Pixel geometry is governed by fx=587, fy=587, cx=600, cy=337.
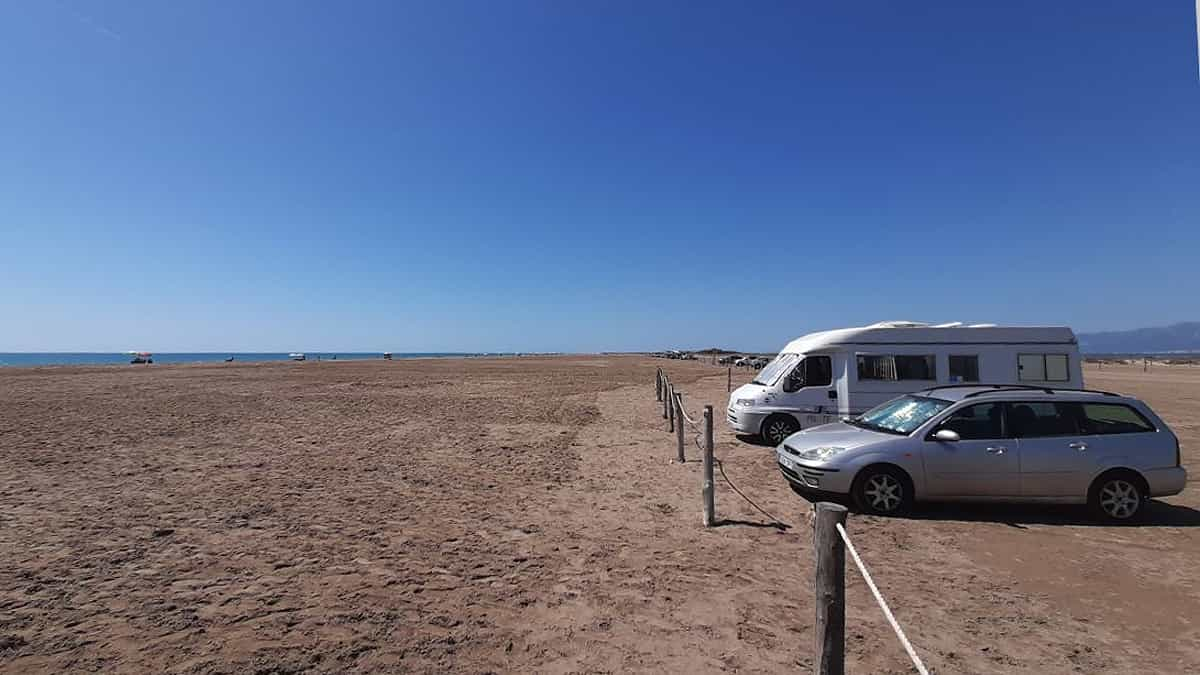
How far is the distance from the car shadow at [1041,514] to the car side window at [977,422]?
0.98 m

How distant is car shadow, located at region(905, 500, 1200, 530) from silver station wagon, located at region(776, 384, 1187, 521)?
23 centimetres

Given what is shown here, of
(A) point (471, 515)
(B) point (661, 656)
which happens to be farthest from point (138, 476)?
(B) point (661, 656)

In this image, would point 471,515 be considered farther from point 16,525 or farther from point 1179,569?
point 1179,569

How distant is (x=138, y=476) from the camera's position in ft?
30.0

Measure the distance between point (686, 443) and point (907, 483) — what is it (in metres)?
5.72

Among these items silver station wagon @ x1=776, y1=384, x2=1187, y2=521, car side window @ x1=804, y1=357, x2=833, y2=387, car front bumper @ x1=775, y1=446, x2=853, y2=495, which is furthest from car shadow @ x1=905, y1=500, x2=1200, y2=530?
car side window @ x1=804, y1=357, x2=833, y2=387

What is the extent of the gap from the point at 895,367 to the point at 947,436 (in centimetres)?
481

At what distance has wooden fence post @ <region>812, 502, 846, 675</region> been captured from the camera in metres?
3.17

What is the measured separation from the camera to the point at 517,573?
17.8 ft

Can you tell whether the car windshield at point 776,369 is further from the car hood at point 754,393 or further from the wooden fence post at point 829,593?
the wooden fence post at point 829,593

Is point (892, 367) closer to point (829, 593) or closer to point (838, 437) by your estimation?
point (838, 437)

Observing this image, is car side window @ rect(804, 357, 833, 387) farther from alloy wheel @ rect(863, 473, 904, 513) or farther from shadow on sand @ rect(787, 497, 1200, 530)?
alloy wheel @ rect(863, 473, 904, 513)

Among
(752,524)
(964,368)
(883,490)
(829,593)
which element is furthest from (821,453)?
(964,368)

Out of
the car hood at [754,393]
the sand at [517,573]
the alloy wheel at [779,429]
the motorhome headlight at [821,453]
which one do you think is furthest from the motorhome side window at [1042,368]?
the motorhome headlight at [821,453]
